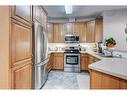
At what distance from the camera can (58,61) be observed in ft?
23.2

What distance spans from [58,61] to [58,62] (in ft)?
0.15

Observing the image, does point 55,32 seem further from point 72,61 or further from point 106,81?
point 106,81

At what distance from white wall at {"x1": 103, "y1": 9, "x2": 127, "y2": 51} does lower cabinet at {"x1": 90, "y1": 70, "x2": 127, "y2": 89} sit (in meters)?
2.95

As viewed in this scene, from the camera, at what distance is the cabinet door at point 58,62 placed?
7031mm

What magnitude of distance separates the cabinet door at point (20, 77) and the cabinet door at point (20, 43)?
110 millimetres

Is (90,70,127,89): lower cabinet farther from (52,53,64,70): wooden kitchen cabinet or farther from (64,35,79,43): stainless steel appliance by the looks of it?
(64,35,79,43): stainless steel appliance

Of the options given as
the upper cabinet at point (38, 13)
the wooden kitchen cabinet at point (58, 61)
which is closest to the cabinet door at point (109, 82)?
the upper cabinet at point (38, 13)

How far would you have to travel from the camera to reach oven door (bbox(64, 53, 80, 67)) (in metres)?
6.80

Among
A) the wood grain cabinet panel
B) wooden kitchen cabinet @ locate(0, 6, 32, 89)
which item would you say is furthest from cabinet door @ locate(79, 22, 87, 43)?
the wood grain cabinet panel

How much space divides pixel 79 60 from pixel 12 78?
4941 millimetres

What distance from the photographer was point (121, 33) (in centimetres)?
514

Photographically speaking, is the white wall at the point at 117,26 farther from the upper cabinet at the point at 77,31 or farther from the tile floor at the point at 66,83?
the tile floor at the point at 66,83

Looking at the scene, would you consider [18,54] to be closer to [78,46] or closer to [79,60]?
[79,60]
